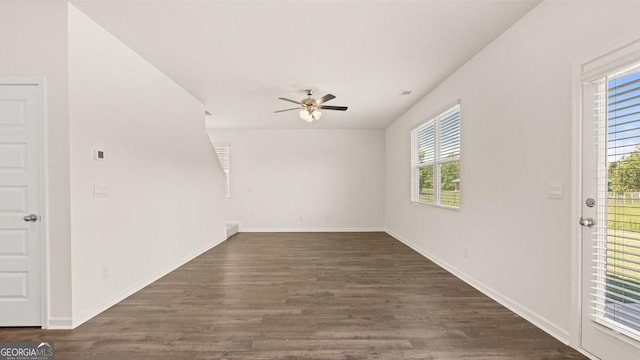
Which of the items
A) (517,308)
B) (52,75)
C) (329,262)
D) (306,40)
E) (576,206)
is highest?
(306,40)

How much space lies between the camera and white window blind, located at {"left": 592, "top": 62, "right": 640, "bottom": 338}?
1639 mm

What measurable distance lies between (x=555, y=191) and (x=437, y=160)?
7.45 ft

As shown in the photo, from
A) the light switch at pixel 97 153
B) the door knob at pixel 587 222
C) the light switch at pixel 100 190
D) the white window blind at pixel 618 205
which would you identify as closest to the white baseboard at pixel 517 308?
the white window blind at pixel 618 205

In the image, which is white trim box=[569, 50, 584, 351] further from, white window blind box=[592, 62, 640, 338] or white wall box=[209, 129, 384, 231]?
white wall box=[209, 129, 384, 231]

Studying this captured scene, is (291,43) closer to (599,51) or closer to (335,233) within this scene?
(599,51)

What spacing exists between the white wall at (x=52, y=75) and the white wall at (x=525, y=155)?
12.8 ft

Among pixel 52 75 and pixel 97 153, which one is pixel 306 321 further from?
pixel 52 75

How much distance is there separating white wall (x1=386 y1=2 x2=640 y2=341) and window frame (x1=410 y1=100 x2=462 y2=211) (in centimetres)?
18

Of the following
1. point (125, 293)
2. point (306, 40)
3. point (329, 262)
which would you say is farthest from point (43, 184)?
point (329, 262)

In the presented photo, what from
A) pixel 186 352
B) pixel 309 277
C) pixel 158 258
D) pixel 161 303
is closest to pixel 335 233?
pixel 309 277

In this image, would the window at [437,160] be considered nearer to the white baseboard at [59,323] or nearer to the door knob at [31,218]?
the white baseboard at [59,323]

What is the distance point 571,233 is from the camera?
2014 mm

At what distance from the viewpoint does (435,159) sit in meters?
4.46

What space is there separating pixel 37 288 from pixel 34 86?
169cm
